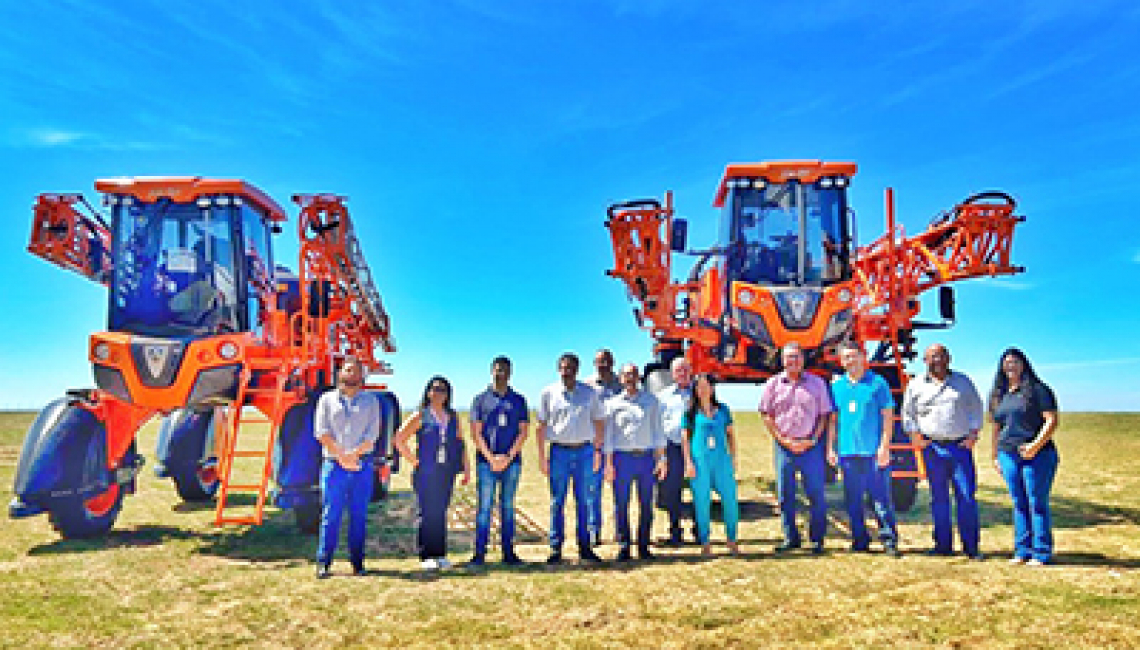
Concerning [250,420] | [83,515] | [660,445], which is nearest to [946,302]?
[660,445]

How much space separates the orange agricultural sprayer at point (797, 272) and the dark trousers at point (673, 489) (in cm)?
160

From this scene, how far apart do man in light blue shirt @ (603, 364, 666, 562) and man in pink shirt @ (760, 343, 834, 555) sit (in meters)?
0.99

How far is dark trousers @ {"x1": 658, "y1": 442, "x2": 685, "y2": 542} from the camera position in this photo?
7595mm

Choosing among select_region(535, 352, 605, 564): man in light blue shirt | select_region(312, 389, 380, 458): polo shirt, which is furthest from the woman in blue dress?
select_region(312, 389, 380, 458): polo shirt

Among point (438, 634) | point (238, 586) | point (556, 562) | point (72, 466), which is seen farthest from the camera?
point (72, 466)

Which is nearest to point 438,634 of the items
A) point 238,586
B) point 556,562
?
point 556,562

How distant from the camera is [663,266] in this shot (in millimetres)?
9391

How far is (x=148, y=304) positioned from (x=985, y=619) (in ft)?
28.0

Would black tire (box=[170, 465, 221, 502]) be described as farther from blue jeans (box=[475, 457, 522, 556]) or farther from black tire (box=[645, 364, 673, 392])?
black tire (box=[645, 364, 673, 392])

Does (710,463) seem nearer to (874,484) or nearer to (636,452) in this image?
(636,452)

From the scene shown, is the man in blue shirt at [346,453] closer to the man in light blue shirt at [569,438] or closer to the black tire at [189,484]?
the man in light blue shirt at [569,438]

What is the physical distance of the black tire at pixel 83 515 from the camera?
807 centimetres

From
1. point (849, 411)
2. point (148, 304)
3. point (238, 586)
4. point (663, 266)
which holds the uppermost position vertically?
point (663, 266)

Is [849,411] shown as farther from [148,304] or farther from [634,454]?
[148,304]
